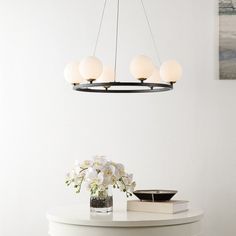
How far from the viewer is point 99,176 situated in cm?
275

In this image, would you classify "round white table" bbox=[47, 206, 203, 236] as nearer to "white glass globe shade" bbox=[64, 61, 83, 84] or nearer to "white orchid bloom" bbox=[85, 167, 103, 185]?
"white orchid bloom" bbox=[85, 167, 103, 185]

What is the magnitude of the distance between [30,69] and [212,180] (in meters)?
1.27

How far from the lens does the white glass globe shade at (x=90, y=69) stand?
2.58 meters

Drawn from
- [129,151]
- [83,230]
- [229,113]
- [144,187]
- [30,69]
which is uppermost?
[30,69]

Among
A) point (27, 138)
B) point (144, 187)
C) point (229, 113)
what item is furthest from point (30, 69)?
point (229, 113)

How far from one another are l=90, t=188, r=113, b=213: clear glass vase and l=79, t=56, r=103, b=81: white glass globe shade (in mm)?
573

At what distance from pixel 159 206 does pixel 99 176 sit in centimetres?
32

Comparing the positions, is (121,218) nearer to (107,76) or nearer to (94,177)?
(94,177)

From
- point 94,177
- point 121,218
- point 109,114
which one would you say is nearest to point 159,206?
point 121,218

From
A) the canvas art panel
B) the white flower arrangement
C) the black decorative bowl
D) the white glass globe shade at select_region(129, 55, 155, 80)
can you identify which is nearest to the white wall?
the canvas art panel

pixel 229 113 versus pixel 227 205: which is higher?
pixel 229 113

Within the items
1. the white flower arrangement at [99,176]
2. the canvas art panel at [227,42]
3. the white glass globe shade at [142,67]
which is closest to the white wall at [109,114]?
the canvas art panel at [227,42]

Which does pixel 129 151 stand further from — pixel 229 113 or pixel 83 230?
pixel 83 230

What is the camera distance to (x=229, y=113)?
135 inches
